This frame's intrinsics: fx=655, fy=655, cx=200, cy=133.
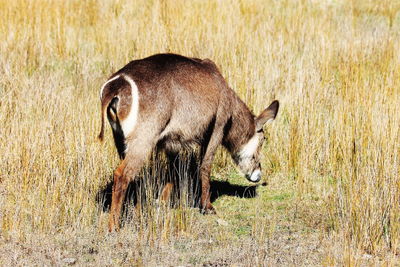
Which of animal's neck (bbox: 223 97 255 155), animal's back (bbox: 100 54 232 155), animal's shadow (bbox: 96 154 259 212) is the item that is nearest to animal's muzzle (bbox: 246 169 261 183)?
animal's shadow (bbox: 96 154 259 212)

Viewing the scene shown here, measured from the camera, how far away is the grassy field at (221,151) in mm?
5215

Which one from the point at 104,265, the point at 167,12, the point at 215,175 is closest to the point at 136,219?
the point at 104,265

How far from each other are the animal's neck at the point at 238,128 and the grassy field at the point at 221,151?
1.83ft

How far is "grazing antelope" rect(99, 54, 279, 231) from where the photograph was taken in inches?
213

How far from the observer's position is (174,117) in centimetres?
575

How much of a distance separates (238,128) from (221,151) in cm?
84

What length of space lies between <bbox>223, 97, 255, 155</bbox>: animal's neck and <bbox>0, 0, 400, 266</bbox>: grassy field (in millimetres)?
557

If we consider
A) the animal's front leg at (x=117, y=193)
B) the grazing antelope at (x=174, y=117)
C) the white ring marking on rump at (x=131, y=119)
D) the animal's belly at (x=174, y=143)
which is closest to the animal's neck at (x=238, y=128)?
the grazing antelope at (x=174, y=117)

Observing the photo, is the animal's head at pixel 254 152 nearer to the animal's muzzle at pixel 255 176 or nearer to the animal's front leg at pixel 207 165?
the animal's muzzle at pixel 255 176

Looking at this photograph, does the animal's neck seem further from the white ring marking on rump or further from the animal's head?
the white ring marking on rump

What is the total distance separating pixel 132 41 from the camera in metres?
10.1

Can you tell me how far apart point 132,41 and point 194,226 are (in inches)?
198

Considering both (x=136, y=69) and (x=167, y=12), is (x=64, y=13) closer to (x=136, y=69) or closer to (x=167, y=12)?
(x=167, y=12)

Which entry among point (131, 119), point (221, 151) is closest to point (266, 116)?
point (221, 151)
